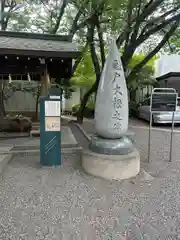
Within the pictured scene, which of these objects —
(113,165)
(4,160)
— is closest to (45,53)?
(4,160)

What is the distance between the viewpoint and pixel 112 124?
14.3 ft

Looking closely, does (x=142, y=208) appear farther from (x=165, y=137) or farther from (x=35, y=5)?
(x=35, y=5)

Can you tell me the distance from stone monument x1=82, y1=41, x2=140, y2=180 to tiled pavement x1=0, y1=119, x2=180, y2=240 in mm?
260

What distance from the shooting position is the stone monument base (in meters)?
4.16

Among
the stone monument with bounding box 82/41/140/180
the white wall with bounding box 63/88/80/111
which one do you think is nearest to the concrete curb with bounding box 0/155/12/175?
the stone monument with bounding box 82/41/140/180

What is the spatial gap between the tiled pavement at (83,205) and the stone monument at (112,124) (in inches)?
10.2

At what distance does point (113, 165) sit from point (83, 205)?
3.76 ft

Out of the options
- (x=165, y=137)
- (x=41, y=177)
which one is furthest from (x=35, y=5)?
(x=41, y=177)

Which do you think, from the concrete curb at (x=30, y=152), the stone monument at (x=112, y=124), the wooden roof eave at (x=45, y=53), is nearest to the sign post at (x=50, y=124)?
the stone monument at (x=112, y=124)

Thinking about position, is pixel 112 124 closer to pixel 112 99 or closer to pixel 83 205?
pixel 112 99

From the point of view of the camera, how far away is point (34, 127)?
8.33 m

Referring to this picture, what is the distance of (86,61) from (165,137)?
24.5 feet

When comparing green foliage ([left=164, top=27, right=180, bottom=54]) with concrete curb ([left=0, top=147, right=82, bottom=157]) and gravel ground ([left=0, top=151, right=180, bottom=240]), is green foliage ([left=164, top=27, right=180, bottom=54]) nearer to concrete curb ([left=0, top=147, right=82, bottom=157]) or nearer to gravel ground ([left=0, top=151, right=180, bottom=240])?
concrete curb ([left=0, top=147, right=82, bottom=157])

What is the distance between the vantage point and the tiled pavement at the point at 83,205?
2.59 metres
